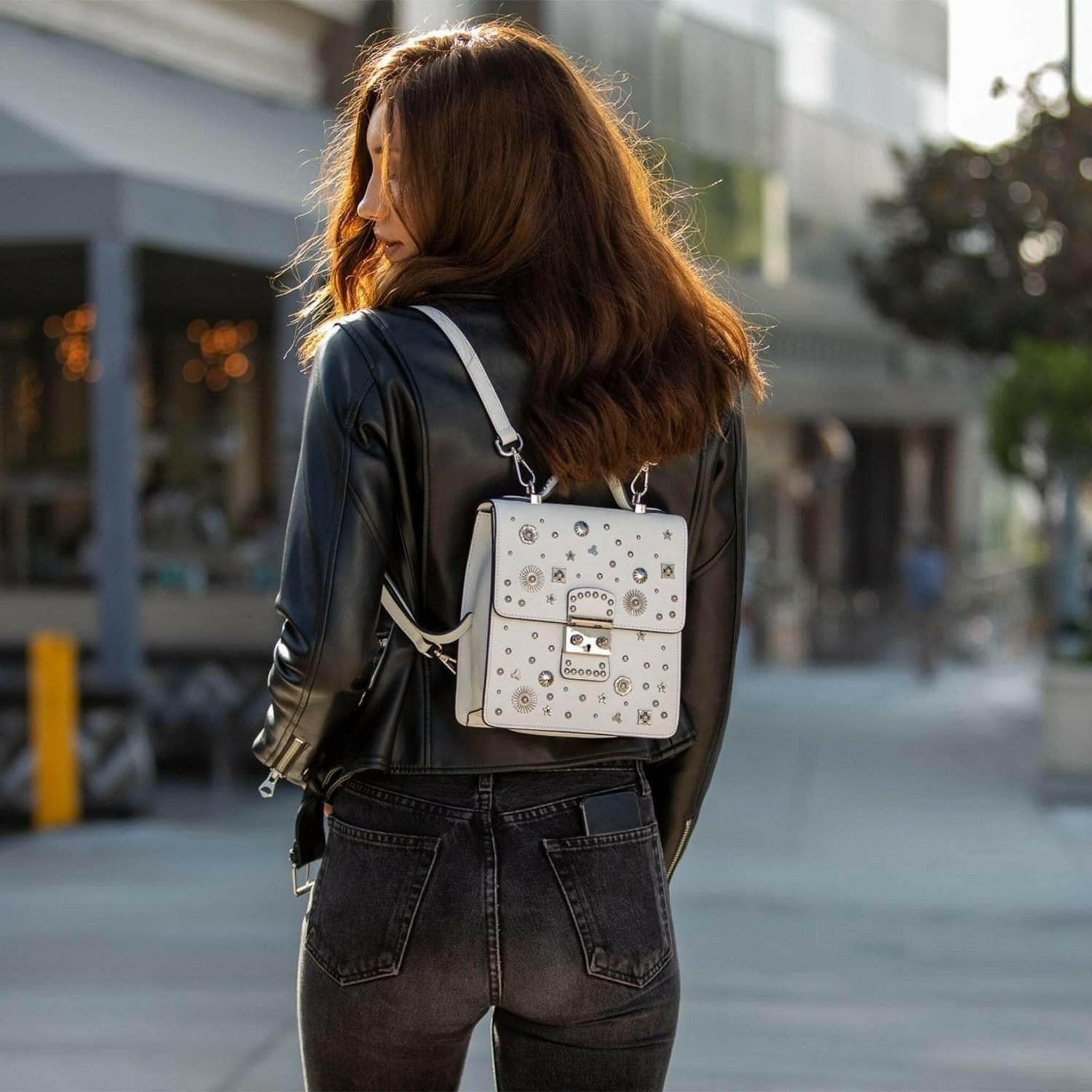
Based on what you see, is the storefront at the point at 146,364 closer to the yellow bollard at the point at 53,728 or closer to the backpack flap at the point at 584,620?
the yellow bollard at the point at 53,728

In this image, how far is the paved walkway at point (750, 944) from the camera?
476cm

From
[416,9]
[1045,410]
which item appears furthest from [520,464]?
[1045,410]

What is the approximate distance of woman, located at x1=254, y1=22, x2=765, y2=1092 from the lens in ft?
6.51

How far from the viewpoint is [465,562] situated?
2066 mm

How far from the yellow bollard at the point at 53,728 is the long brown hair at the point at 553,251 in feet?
22.4

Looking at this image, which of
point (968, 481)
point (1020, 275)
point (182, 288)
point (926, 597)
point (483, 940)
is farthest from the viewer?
point (968, 481)

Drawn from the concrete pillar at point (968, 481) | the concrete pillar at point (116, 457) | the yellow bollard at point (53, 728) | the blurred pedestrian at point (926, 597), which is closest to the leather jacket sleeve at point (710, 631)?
the yellow bollard at point (53, 728)

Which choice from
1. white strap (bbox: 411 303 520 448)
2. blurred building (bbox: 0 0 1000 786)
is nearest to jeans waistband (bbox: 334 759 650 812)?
white strap (bbox: 411 303 520 448)

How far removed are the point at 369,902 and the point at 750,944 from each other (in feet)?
14.5

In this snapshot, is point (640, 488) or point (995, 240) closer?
point (640, 488)

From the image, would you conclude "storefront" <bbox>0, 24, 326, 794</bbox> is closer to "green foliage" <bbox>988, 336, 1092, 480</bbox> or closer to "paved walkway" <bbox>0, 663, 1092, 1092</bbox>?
"paved walkway" <bbox>0, 663, 1092, 1092</bbox>

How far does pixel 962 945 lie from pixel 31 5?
769 centimetres

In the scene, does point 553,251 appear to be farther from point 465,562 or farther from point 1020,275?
point 1020,275

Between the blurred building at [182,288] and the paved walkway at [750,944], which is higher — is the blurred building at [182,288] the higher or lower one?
the higher one
